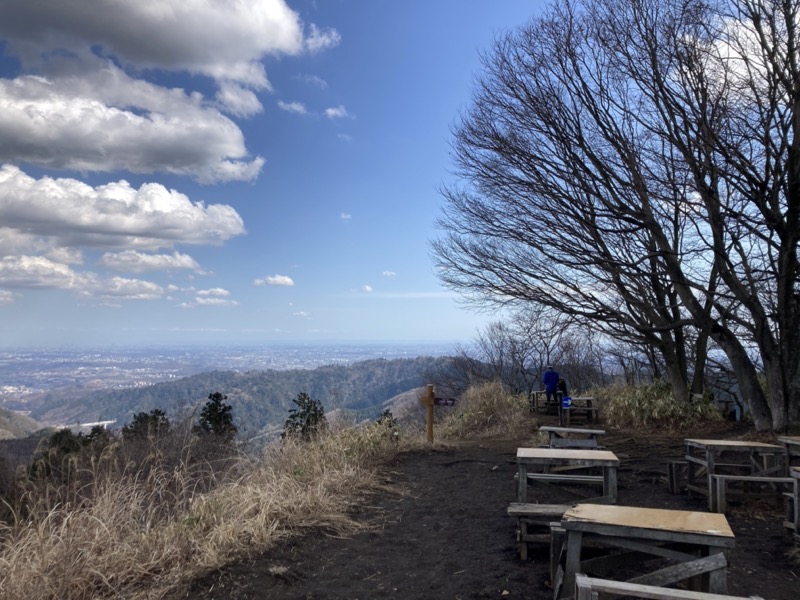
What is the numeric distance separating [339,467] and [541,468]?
9.54 feet

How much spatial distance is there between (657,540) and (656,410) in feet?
34.2

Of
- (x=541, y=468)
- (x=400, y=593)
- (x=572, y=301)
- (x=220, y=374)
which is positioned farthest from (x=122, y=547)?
(x=220, y=374)

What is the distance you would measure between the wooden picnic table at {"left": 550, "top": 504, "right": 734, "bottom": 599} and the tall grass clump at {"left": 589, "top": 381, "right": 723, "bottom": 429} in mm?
9703

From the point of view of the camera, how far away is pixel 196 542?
14.6 feet

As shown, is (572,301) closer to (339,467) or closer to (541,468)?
(541,468)

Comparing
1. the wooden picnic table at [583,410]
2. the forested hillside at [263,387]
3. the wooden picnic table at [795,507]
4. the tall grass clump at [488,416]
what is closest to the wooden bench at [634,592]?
the wooden picnic table at [795,507]

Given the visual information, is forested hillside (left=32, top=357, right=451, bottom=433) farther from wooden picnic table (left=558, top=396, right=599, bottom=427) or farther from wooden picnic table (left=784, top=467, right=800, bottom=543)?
wooden picnic table (left=784, top=467, right=800, bottom=543)

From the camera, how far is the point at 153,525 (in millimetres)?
4875

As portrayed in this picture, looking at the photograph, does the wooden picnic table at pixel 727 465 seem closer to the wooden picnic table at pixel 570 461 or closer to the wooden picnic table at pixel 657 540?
the wooden picnic table at pixel 570 461

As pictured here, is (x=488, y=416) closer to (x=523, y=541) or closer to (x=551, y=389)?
(x=551, y=389)

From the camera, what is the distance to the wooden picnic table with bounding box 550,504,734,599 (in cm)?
289

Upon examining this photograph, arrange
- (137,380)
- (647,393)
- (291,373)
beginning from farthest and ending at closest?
(137,380) < (291,373) < (647,393)

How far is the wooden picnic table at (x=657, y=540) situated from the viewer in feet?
9.48

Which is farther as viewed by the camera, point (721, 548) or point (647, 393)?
point (647, 393)
